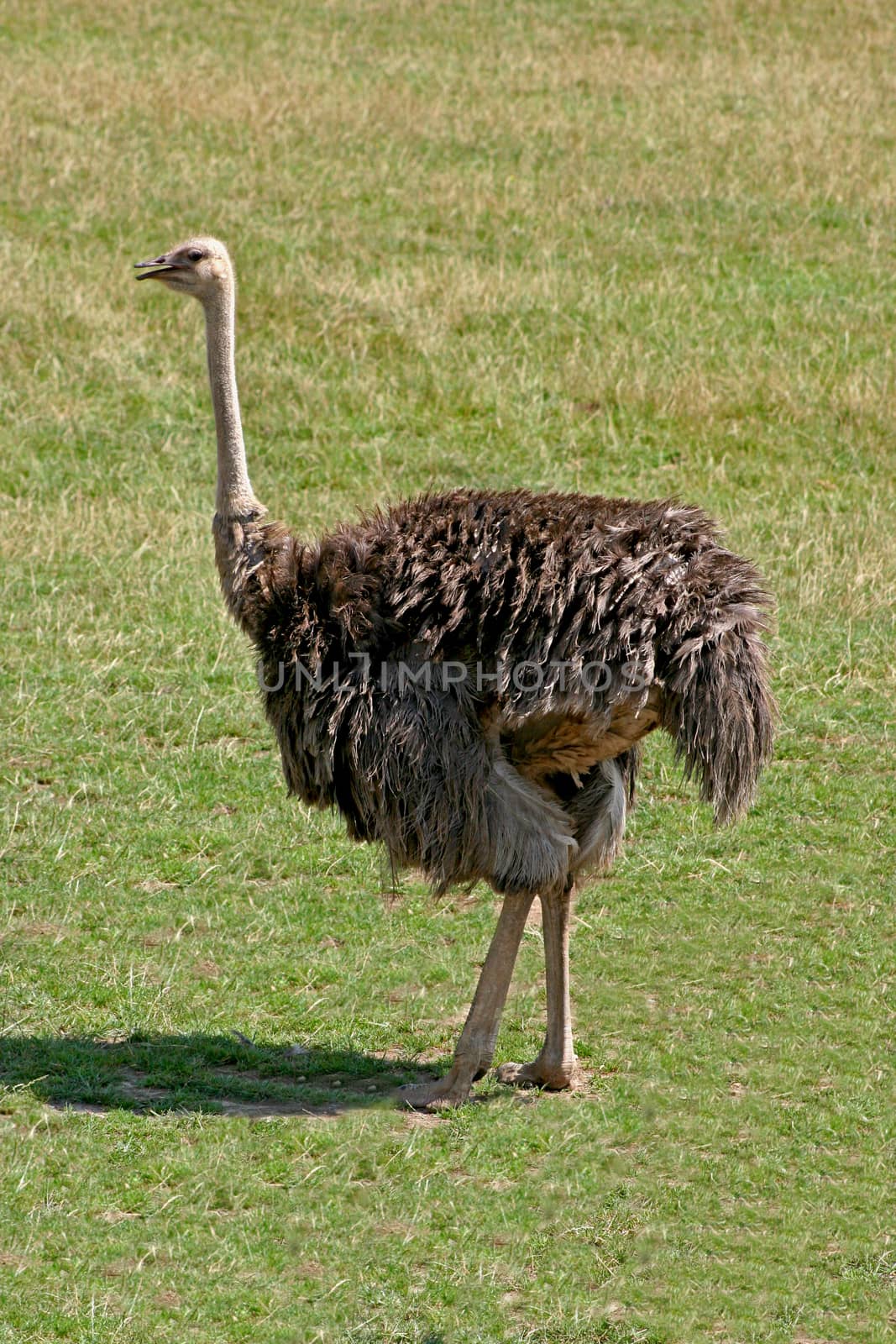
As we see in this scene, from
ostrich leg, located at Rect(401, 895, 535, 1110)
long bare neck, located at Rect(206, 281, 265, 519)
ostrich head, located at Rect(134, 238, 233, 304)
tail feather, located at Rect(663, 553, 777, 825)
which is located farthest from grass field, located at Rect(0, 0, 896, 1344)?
ostrich head, located at Rect(134, 238, 233, 304)

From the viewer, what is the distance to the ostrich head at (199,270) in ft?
22.9

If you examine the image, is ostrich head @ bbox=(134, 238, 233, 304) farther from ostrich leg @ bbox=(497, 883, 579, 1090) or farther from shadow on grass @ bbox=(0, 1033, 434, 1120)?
shadow on grass @ bbox=(0, 1033, 434, 1120)

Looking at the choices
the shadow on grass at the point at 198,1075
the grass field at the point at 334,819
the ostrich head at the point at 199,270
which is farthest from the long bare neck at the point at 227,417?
the shadow on grass at the point at 198,1075

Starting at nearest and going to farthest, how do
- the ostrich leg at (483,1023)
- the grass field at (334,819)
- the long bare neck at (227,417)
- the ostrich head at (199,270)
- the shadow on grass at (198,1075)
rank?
the grass field at (334,819)
the shadow on grass at (198,1075)
the ostrich leg at (483,1023)
the long bare neck at (227,417)
the ostrich head at (199,270)

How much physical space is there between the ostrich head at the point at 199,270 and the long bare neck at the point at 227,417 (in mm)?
38

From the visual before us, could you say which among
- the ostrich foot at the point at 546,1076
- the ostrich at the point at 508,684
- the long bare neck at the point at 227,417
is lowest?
the ostrich foot at the point at 546,1076

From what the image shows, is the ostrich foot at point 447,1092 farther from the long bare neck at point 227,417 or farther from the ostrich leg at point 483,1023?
the long bare neck at point 227,417

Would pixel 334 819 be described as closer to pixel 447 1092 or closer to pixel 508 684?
pixel 447 1092

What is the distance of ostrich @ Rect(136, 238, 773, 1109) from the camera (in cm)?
588

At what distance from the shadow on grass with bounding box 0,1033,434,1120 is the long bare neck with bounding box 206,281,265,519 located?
1.89 m

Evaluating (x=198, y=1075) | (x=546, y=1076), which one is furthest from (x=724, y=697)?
(x=198, y=1075)

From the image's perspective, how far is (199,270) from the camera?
6.97 m

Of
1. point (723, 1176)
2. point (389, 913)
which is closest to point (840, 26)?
point (389, 913)

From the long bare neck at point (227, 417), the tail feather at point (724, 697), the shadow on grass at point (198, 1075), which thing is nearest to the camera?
the tail feather at point (724, 697)
